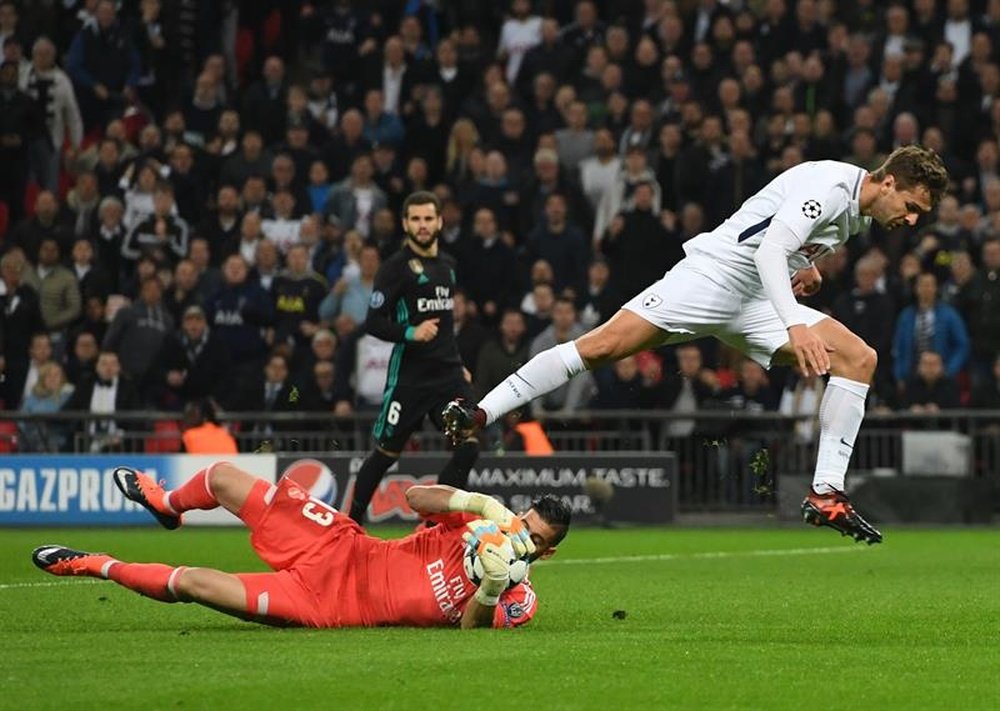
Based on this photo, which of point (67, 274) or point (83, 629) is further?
point (67, 274)

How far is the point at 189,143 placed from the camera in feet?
79.4

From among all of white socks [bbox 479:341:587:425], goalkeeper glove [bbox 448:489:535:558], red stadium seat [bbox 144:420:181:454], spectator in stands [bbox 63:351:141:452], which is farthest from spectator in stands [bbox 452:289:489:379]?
goalkeeper glove [bbox 448:489:535:558]

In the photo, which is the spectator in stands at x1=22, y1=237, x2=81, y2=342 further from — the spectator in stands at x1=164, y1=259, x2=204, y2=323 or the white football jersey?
the white football jersey

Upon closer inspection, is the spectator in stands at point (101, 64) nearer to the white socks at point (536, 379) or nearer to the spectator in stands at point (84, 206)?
the spectator in stands at point (84, 206)

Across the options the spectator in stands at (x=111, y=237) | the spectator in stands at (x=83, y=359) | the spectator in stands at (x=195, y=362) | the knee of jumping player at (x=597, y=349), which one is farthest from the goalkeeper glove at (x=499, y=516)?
the spectator in stands at (x=111, y=237)

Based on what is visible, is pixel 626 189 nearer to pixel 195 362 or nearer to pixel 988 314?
pixel 988 314

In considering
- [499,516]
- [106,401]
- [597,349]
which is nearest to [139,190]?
[106,401]

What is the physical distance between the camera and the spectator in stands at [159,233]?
75.5ft

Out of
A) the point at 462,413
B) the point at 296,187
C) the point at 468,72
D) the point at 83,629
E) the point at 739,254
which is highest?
the point at 468,72

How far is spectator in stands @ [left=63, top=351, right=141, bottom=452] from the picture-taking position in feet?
69.6

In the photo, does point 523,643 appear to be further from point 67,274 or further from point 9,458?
point 67,274

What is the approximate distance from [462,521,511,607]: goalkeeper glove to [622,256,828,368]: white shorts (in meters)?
2.22

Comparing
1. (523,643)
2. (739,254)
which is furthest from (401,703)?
(739,254)

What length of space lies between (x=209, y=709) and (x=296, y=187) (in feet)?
55.1
